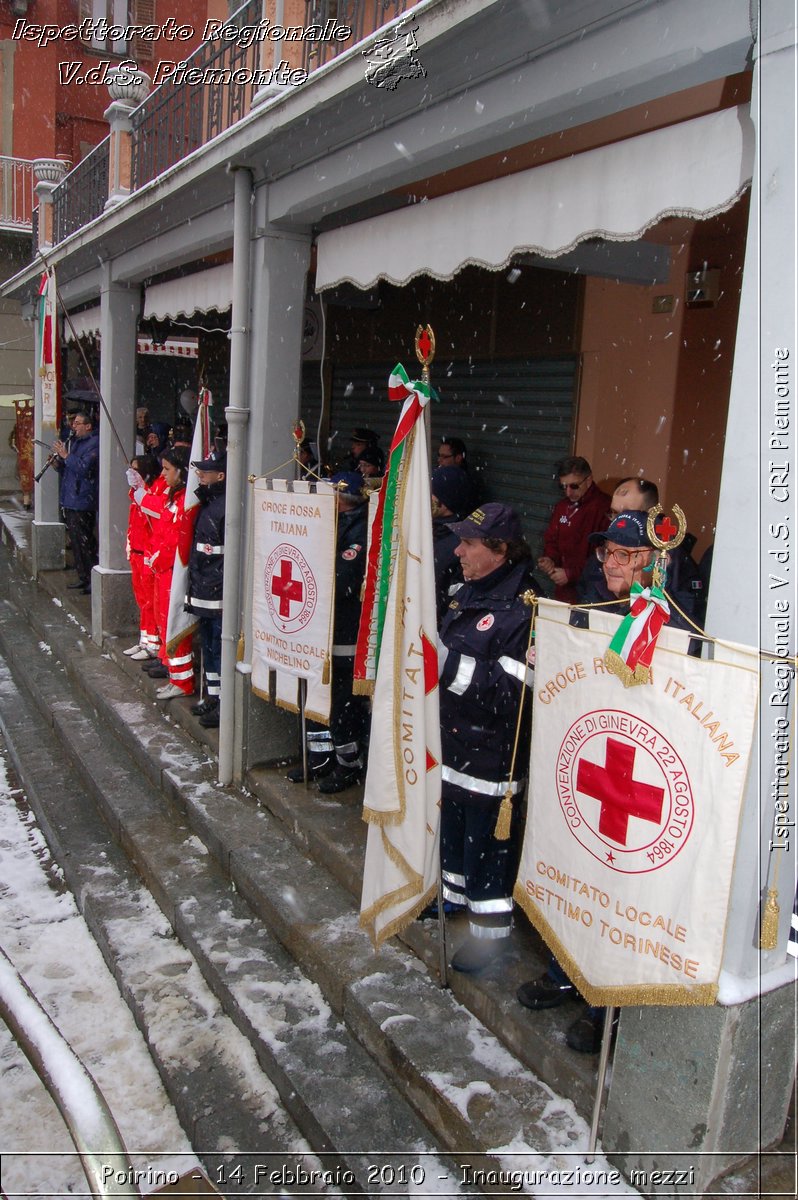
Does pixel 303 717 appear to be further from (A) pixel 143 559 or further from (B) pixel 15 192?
(B) pixel 15 192

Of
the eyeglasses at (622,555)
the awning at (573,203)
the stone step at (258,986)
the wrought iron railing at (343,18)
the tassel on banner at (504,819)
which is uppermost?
the wrought iron railing at (343,18)

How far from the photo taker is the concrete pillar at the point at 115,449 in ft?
27.9

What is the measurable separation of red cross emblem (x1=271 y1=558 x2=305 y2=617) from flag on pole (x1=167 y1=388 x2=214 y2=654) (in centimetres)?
159

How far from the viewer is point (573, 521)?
562 centimetres

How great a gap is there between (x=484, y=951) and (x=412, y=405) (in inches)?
89.7

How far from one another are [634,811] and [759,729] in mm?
440

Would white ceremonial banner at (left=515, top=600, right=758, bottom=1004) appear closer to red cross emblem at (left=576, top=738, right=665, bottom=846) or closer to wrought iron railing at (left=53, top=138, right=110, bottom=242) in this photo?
red cross emblem at (left=576, top=738, right=665, bottom=846)

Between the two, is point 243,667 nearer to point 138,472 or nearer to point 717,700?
point 138,472

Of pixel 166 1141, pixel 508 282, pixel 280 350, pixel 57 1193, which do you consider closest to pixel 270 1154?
pixel 166 1141

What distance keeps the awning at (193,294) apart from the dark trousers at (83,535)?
301 cm

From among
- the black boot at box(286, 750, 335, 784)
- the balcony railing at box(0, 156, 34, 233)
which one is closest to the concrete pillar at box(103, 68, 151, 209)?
the black boot at box(286, 750, 335, 784)

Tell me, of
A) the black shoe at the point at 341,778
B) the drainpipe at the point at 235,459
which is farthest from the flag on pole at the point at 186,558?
the black shoe at the point at 341,778

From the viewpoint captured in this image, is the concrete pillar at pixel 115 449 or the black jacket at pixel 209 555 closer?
the black jacket at pixel 209 555

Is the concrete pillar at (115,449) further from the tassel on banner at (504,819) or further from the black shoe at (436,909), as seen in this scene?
the tassel on banner at (504,819)
